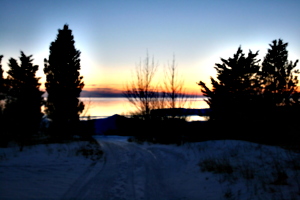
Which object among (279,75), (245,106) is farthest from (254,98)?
(279,75)

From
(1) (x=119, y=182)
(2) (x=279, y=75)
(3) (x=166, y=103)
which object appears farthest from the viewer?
(2) (x=279, y=75)

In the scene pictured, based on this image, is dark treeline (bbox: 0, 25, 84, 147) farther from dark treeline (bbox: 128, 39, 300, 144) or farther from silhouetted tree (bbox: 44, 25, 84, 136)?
dark treeline (bbox: 128, 39, 300, 144)

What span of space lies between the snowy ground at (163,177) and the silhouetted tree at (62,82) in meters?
18.3

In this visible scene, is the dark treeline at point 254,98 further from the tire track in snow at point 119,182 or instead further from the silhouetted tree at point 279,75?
the tire track in snow at point 119,182

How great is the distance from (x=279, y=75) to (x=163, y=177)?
3425 cm

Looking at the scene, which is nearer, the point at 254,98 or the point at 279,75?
the point at 254,98

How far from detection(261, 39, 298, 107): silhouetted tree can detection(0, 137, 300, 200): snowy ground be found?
27613 mm

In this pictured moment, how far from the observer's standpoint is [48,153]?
12805 mm

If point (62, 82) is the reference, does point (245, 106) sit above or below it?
below

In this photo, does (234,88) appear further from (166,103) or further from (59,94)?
(59,94)

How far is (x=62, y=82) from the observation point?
30031 millimetres

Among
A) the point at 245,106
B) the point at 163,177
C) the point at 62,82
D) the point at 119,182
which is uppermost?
the point at 62,82

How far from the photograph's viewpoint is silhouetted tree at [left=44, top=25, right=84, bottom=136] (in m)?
29.5

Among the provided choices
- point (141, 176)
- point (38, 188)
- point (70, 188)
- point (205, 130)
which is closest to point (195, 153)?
point (141, 176)
